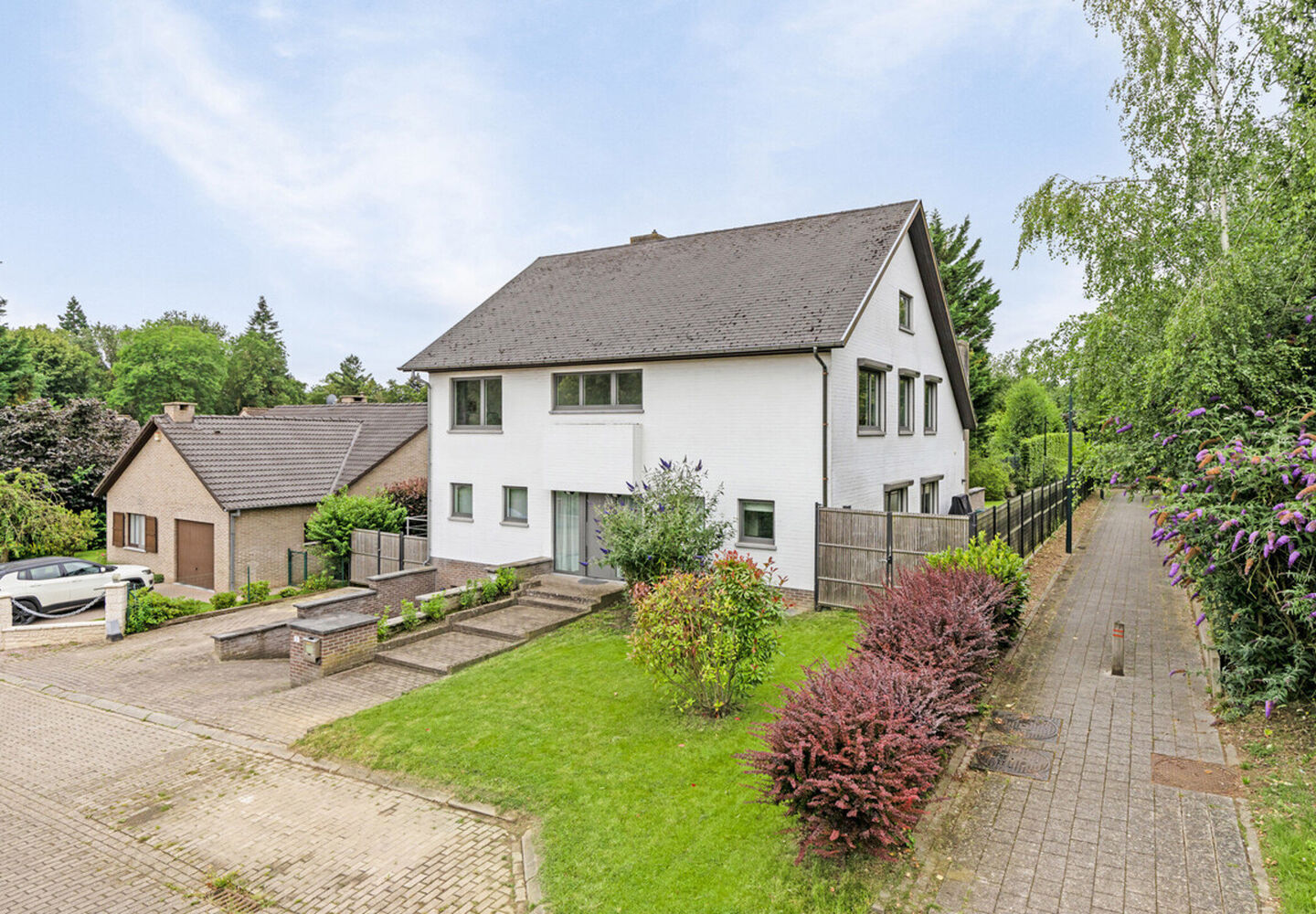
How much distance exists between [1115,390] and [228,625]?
19226 mm

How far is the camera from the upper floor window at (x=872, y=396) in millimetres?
16031

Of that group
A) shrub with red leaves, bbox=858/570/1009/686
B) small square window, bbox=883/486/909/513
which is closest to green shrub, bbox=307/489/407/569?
small square window, bbox=883/486/909/513

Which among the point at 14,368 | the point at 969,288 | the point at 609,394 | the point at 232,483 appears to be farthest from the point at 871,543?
the point at 14,368

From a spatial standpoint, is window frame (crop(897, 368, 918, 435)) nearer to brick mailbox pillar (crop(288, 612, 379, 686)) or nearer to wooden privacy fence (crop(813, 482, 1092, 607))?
wooden privacy fence (crop(813, 482, 1092, 607))

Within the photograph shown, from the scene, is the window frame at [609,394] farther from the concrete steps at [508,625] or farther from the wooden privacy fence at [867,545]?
the wooden privacy fence at [867,545]

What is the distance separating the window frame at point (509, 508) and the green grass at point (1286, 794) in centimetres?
1456

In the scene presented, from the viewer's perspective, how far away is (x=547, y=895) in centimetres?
538

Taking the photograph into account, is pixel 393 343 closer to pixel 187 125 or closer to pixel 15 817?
pixel 187 125

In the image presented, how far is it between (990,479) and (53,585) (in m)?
35.9

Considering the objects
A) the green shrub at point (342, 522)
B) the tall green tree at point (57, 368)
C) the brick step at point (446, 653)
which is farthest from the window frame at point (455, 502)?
the tall green tree at point (57, 368)

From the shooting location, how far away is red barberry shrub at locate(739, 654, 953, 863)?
500 centimetres

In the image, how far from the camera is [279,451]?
79.4ft

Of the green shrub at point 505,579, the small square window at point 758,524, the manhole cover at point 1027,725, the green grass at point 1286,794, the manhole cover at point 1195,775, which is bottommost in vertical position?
the manhole cover at point 1027,725

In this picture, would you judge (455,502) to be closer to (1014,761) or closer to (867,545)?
(867,545)
